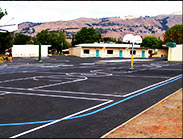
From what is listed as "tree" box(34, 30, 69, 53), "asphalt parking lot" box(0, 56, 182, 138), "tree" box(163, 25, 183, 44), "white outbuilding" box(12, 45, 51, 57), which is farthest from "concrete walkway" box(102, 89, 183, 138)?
"tree" box(163, 25, 183, 44)

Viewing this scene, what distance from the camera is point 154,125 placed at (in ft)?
23.7

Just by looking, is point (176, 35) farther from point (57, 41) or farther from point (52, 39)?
point (52, 39)

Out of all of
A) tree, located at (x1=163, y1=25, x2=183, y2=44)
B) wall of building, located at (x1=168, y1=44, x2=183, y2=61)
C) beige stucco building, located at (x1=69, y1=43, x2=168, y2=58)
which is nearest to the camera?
wall of building, located at (x1=168, y1=44, x2=183, y2=61)

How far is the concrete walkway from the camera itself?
254 inches

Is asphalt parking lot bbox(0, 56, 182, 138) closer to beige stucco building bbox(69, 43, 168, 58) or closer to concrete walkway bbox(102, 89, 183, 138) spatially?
concrete walkway bbox(102, 89, 183, 138)

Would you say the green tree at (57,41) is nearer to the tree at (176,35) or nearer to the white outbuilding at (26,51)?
the white outbuilding at (26,51)

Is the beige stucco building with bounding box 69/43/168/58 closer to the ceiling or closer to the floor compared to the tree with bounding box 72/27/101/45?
closer to the floor

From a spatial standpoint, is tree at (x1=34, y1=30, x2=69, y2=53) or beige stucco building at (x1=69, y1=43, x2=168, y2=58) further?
tree at (x1=34, y1=30, x2=69, y2=53)

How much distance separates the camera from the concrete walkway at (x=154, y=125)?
254 inches

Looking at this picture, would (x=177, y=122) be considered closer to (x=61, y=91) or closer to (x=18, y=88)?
(x=61, y=91)

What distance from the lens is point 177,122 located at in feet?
24.9

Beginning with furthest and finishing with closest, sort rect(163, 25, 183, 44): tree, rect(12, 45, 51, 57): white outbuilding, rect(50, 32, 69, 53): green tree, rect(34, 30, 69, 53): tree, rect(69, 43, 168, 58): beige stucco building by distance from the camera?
rect(34, 30, 69, 53): tree → rect(50, 32, 69, 53): green tree → rect(163, 25, 183, 44): tree → rect(12, 45, 51, 57): white outbuilding → rect(69, 43, 168, 58): beige stucco building

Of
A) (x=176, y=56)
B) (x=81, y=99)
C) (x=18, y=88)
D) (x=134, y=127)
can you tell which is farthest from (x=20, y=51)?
(x=134, y=127)

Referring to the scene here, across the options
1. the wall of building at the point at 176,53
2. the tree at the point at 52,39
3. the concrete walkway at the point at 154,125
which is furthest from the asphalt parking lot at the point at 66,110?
the tree at the point at 52,39
